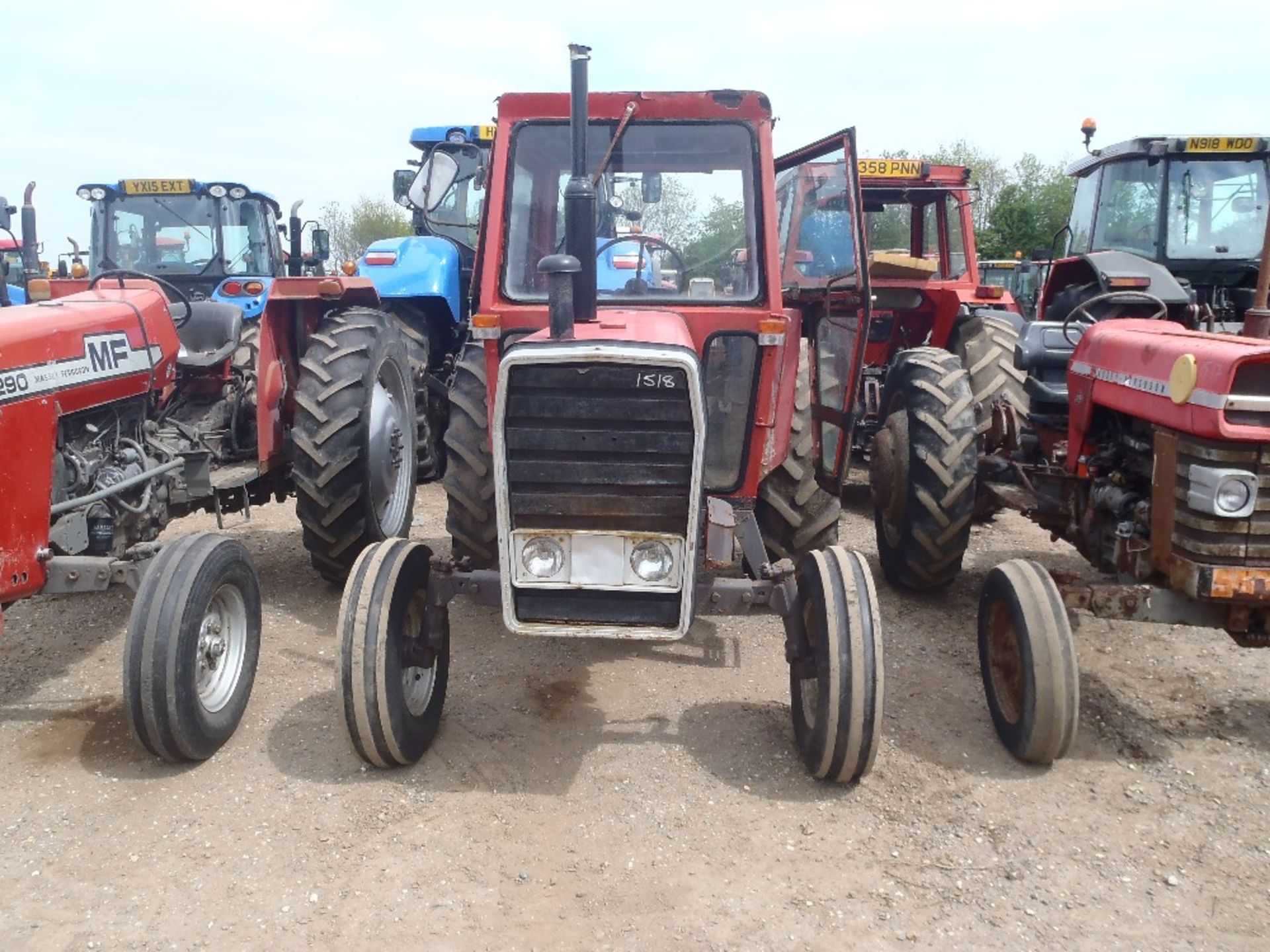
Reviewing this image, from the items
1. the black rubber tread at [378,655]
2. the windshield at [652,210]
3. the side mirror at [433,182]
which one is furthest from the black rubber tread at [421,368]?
the black rubber tread at [378,655]

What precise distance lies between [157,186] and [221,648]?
20.4 feet

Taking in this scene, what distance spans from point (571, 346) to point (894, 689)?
6.54 ft

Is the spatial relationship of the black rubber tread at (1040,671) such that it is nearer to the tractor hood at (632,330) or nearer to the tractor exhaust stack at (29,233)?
the tractor hood at (632,330)

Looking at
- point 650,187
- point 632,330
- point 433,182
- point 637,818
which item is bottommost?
point 637,818

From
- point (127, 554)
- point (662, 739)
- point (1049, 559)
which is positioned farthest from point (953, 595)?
point (127, 554)

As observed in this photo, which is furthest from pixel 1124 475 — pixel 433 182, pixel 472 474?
pixel 433 182

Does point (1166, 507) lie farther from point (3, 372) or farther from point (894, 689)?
point (3, 372)

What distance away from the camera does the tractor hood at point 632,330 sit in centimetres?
291

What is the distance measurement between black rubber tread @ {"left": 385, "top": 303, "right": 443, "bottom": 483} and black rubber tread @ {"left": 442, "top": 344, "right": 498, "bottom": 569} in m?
2.42

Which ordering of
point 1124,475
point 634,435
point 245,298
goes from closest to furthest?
1. point 634,435
2. point 1124,475
3. point 245,298

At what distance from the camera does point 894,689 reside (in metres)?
3.92

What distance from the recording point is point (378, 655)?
304cm

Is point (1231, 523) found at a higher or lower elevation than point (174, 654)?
higher

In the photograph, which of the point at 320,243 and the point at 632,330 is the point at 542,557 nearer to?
the point at 632,330
